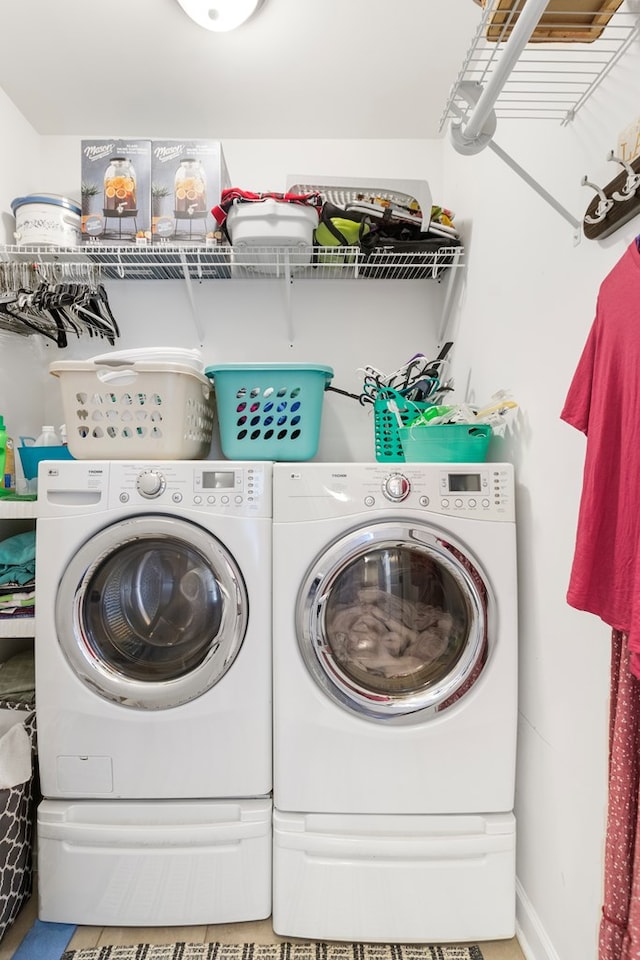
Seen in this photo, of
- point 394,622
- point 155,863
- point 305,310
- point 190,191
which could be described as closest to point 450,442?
point 394,622

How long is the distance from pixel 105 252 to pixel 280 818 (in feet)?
5.77

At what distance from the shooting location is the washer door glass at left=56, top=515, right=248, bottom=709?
1.39 meters

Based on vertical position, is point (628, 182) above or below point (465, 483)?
above

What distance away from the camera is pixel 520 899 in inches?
56.2

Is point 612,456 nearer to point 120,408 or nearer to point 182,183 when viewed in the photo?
point 120,408

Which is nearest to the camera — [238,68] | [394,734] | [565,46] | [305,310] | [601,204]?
[601,204]

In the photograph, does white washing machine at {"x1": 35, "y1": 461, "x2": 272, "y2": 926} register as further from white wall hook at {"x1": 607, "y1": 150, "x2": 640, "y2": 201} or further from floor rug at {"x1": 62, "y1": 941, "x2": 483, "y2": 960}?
white wall hook at {"x1": 607, "y1": 150, "x2": 640, "y2": 201}

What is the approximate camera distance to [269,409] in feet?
5.57

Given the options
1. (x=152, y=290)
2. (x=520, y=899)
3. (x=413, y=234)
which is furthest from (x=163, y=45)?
(x=520, y=899)

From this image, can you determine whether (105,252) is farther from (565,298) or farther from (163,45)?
(565,298)

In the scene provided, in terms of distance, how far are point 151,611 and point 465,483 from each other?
895 millimetres

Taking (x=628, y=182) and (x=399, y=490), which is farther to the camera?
(x=399, y=490)

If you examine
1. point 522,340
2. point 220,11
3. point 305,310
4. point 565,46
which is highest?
point 220,11

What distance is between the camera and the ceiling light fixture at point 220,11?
1.50 m
